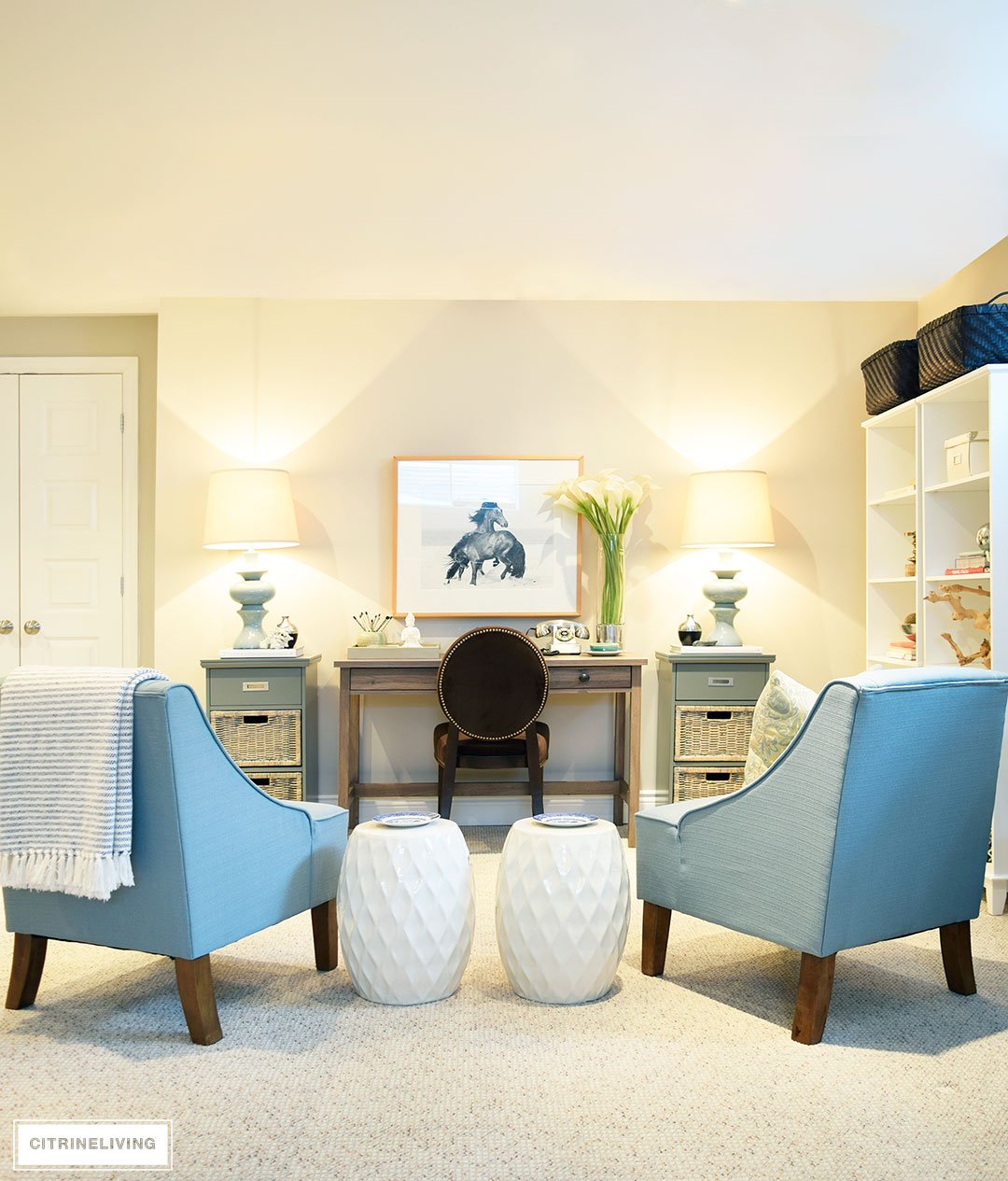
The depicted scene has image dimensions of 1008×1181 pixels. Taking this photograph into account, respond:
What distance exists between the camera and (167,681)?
211 centimetres

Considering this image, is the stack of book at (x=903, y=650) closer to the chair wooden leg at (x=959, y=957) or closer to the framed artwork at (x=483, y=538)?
the framed artwork at (x=483, y=538)

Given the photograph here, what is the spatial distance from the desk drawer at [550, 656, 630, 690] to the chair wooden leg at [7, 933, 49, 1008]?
2251mm

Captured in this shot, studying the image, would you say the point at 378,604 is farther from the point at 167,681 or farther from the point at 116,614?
the point at 167,681

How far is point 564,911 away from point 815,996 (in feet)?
1.85

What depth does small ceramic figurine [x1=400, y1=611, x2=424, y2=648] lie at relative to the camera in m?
4.31

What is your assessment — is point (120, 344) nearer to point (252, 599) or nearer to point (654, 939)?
point (252, 599)

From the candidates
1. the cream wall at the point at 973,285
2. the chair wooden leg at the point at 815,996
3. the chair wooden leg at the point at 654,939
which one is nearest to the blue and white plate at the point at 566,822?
the chair wooden leg at the point at 654,939

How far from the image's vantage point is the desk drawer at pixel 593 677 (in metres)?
4.15

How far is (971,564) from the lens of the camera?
341cm

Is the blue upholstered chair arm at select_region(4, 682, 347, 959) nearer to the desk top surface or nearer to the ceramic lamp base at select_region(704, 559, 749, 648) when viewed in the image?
the desk top surface

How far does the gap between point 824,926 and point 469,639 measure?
6.85 feet

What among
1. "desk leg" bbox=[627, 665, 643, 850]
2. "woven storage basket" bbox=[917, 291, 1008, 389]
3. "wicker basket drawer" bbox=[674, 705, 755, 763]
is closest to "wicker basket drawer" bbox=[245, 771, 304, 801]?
"desk leg" bbox=[627, 665, 643, 850]

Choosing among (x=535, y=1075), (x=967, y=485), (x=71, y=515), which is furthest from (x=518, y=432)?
(x=535, y=1075)

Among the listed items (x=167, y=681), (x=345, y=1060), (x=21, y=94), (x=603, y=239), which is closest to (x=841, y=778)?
A: (x=345, y=1060)
